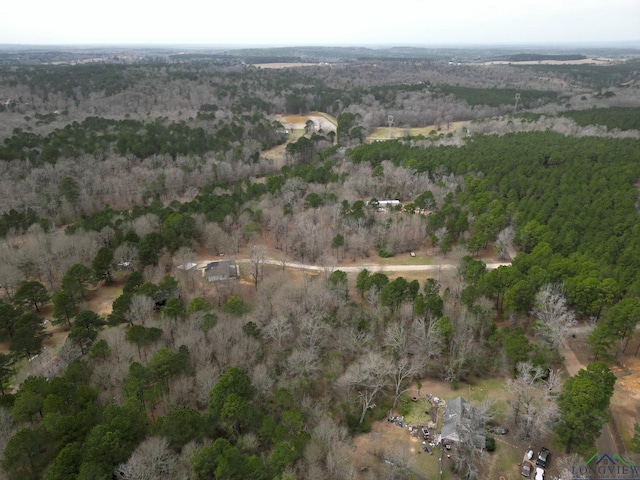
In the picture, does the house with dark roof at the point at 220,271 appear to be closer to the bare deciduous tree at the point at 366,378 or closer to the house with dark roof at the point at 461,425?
the bare deciduous tree at the point at 366,378

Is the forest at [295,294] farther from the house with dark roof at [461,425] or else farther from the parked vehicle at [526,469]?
the parked vehicle at [526,469]

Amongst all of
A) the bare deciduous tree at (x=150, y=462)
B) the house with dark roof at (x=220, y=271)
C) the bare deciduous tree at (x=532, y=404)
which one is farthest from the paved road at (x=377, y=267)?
the bare deciduous tree at (x=150, y=462)

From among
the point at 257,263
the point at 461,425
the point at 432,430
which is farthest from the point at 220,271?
the point at 461,425

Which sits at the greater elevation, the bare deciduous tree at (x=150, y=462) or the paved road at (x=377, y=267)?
the bare deciduous tree at (x=150, y=462)

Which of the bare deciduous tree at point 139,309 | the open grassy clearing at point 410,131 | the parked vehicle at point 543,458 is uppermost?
the bare deciduous tree at point 139,309

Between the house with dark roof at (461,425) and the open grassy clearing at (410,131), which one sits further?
the open grassy clearing at (410,131)

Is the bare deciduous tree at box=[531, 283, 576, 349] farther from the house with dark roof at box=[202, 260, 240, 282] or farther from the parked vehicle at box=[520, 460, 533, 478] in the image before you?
the house with dark roof at box=[202, 260, 240, 282]

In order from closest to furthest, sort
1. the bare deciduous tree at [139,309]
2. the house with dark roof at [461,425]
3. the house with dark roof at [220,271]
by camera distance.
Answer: the house with dark roof at [461,425], the bare deciduous tree at [139,309], the house with dark roof at [220,271]

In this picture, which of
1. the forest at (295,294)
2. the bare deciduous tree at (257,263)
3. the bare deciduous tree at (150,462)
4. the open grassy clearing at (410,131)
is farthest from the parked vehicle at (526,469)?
the open grassy clearing at (410,131)

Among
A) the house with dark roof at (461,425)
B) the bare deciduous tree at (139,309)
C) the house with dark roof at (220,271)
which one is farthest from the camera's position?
the house with dark roof at (220,271)
